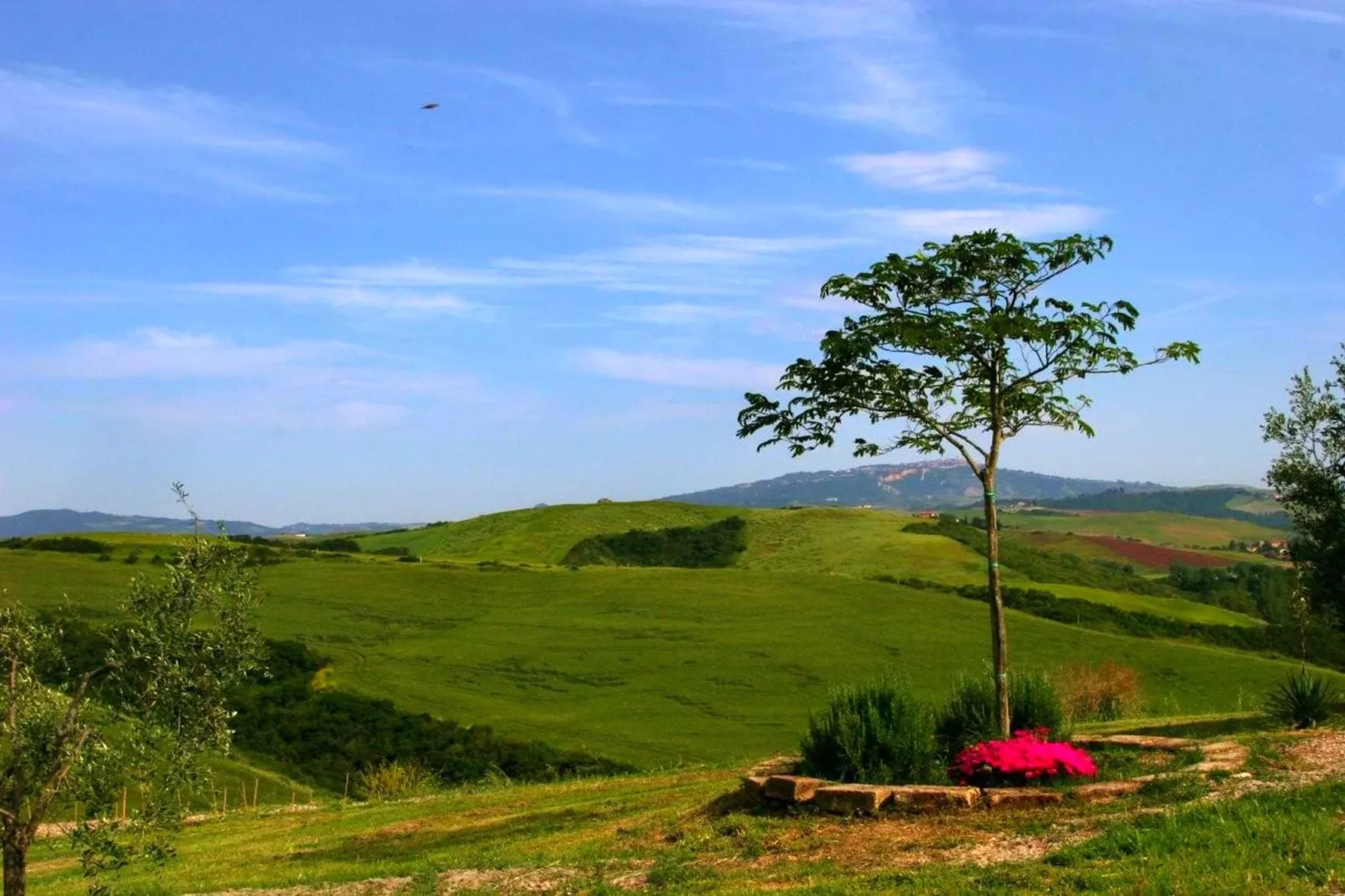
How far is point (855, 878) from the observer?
11.9m

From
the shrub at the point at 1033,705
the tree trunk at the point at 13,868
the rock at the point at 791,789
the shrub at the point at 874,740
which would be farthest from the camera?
the shrub at the point at 1033,705

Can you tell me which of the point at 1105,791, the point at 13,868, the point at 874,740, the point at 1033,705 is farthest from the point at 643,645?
the point at 13,868

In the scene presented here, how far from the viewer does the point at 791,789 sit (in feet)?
51.9

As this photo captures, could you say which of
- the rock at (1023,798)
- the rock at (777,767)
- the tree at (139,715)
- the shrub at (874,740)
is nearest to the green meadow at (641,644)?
the rock at (777,767)

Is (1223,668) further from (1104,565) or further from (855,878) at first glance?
(1104,565)

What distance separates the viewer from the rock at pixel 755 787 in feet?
53.5

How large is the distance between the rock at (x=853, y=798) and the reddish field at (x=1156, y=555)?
434ft

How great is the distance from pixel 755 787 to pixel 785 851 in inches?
105

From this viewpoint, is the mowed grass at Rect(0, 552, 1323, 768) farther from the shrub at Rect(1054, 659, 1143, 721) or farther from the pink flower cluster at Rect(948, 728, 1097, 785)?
the pink flower cluster at Rect(948, 728, 1097, 785)

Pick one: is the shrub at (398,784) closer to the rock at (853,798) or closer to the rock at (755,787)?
the rock at (755,787)

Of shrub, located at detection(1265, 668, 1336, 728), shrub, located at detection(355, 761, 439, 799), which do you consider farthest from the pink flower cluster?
shrub, located at detection(355, 761, 439, 799)

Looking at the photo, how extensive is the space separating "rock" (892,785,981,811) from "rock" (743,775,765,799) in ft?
6.76

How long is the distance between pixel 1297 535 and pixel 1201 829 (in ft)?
69.3

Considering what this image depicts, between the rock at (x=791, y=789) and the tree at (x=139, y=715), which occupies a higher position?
the tree at (x=139, y=715)
